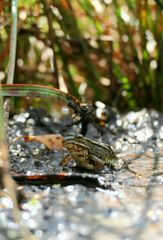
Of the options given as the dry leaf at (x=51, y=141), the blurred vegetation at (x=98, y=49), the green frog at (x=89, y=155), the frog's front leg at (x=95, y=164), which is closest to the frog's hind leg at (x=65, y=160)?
the green frog at (x=89, y=155)

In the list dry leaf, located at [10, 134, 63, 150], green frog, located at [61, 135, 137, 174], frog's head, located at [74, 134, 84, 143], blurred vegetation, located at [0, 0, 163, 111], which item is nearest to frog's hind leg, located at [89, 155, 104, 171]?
green frog, located at [61, 135, 137, 174]

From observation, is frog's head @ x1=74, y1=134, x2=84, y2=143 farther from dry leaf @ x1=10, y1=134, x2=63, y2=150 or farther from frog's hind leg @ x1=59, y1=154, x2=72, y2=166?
dry leaf @ x1=10, y1=134, x2=63, y2=150

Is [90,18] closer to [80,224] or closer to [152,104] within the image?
[152,104]

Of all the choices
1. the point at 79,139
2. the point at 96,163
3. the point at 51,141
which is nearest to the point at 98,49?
the point at 51,141

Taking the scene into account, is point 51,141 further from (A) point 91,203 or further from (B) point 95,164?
(A) point 91,203

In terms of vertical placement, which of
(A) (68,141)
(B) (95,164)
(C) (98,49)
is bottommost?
(B) (95,164)
